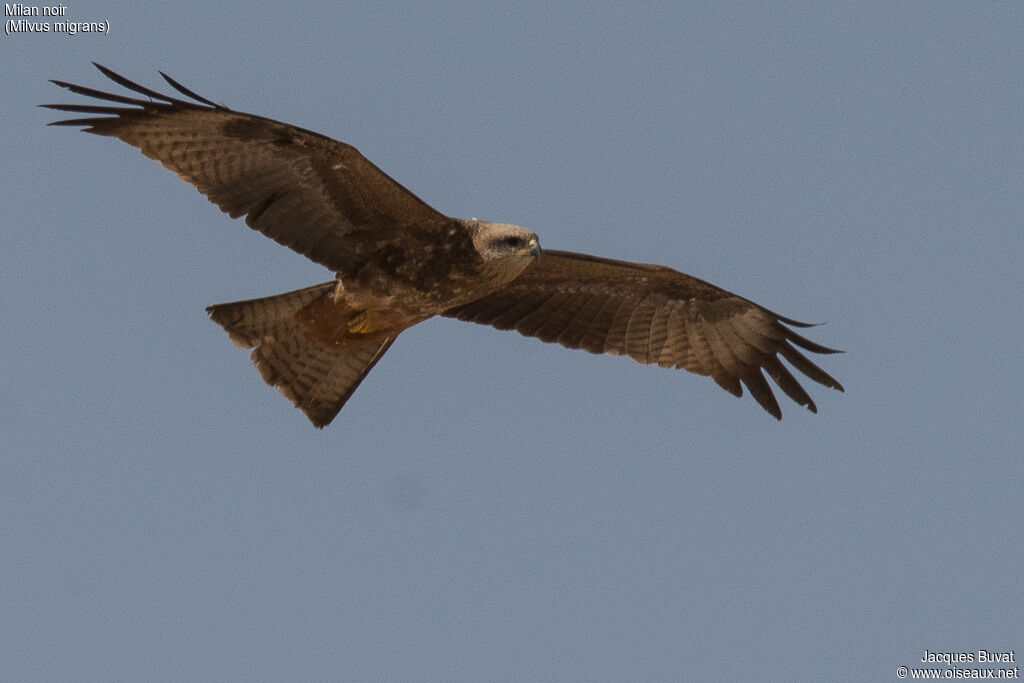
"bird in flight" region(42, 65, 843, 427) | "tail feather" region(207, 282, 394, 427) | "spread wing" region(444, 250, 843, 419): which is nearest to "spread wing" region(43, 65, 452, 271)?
"bird in flight" region(42, 65, 843, 427)

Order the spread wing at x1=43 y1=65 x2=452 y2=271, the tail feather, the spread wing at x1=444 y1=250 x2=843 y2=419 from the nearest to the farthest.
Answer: the spread wing at x1=43 y1=65 x2=452 y2=271, the tail feather, the spread wing at x1=444 y1=250 x2=843 y2=419

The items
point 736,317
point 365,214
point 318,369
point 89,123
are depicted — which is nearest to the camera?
point 89,123

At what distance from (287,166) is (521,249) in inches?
70.1

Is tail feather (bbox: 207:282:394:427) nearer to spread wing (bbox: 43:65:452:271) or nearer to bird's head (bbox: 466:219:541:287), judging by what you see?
spread wing (bbox: 43:65:452:271)

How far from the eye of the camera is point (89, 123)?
10.2 metres

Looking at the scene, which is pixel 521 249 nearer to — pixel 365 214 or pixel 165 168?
pixel 365 214

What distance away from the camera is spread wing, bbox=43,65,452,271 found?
33.9 ft

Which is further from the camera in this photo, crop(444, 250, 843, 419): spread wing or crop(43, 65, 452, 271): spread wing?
crop(444, 250, 843, 419): spread wing

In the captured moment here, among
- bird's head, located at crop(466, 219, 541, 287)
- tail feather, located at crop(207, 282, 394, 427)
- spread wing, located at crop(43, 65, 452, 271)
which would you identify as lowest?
tail feather, located at crop(207, 282, 394, 427)

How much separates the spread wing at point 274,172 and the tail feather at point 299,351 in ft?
1.70

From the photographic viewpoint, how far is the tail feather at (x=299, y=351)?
1127 centimetres

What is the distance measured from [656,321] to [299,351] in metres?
3.04

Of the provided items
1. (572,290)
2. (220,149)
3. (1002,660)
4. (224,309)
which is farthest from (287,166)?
(1002,660)

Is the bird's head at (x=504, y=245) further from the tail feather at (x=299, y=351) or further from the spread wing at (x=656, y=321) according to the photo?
the spread wing at (x=656, y=321)
